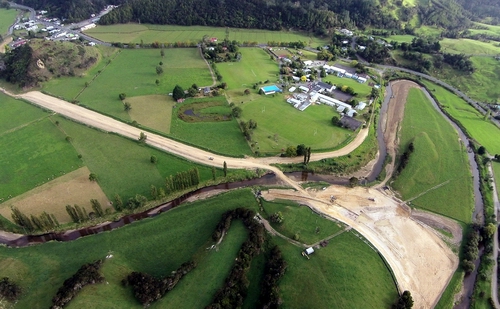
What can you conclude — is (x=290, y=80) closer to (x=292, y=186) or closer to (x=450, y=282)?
(x=292, y=186)

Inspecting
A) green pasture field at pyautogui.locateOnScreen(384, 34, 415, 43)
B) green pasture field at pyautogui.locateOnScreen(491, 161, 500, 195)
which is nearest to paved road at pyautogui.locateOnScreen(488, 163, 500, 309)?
green pasture field at pyautogui.locateOnScreen(491, 161, 500, 195)

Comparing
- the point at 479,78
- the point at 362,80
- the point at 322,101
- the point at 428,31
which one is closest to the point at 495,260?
the point at 322,101

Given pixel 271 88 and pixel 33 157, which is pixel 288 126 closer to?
pixel 271 88

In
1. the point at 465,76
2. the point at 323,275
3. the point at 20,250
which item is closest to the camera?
the point at 323,275

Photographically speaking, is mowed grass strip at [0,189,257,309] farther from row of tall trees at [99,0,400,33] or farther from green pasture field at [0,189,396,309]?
row of tall trees at [99,0,400,33]

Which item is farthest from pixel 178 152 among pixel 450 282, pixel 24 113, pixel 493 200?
pixel 493 200

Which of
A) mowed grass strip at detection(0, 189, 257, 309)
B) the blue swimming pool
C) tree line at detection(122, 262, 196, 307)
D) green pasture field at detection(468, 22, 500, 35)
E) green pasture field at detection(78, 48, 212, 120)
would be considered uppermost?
green pasture field at detection(468, 22, 500, 35)

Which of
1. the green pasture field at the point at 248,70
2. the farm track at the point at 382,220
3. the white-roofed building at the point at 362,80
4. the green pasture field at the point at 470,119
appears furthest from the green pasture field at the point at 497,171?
the green pasture field at the point at 248,70
